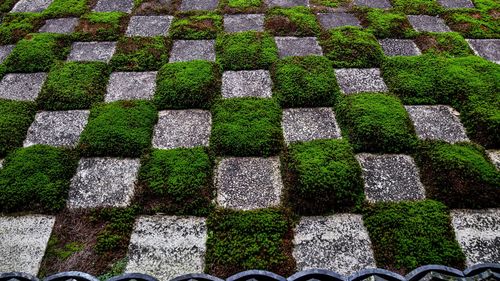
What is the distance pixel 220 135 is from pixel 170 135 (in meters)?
0.40

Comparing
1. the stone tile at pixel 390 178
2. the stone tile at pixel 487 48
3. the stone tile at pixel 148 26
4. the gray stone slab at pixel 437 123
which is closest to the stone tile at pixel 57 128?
the stone tile at pixel 148 26

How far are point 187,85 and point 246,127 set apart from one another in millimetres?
758

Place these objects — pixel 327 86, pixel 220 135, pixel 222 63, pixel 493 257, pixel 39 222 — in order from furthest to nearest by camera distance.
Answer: pixel 222 63
pixel 327 86
pixel 220 135
pixel 39 222
pixel 493 257

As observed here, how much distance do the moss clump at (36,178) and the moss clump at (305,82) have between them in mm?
1786

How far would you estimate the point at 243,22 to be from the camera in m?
4.81

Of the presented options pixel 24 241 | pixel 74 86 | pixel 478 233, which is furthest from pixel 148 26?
pixel 478 233

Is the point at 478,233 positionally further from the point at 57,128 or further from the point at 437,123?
the point at 57,128

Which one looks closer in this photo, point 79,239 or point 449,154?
point 79,239

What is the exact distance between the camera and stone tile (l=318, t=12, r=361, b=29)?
475cm

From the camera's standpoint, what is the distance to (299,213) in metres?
2.80

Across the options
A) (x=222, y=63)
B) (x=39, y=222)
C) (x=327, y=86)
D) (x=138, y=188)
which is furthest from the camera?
(x=222, y=63)

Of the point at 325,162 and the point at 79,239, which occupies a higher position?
the point at 325,162

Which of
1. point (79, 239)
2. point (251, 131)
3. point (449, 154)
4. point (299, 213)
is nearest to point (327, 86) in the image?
point (251, 131)

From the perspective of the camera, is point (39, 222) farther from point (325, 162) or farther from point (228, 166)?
point (325, 162)
